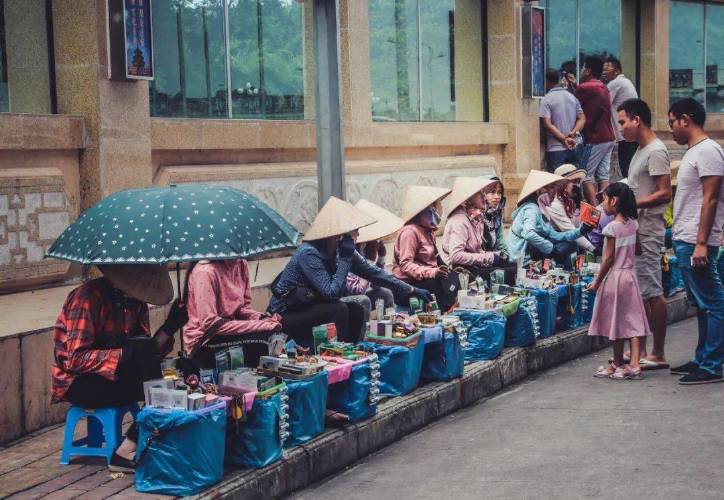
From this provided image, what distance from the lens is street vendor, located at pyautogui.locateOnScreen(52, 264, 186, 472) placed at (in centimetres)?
625

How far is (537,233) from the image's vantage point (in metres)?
11.2

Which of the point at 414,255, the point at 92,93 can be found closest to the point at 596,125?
the point at 414,255

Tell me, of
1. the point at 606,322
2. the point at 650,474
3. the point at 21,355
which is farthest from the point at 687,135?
the point at 21,355

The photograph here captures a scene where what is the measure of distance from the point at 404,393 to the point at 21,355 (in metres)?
2.48

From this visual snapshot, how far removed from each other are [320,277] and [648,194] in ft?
8.68

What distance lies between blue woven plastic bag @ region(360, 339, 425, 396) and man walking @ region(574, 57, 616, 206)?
7.76m

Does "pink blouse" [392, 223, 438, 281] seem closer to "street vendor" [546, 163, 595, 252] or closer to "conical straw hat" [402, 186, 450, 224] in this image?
"conical straw hat" [402, 186, 450, 224]

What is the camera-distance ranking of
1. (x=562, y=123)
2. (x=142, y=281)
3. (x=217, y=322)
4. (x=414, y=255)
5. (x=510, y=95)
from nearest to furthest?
(x=142, y=281), (x=217, y=322), (x=414, y=255), (x=562, y=123), (x=510, y=95)

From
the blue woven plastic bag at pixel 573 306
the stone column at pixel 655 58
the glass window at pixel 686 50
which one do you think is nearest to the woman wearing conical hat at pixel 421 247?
the blue woven plastic bag at pixel 573 306

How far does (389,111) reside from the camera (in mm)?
14961

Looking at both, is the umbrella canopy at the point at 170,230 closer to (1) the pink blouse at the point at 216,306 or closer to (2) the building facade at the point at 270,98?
(1) the pink blouse at the point at 216,306

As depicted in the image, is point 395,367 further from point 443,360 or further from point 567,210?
point 567,210

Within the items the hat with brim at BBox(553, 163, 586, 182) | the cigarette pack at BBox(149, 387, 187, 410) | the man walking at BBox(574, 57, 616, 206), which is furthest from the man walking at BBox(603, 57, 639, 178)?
the cigarette pack at BBox(149, 387, 187, 410)

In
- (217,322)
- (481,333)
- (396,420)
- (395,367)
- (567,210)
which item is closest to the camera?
(217,322)
